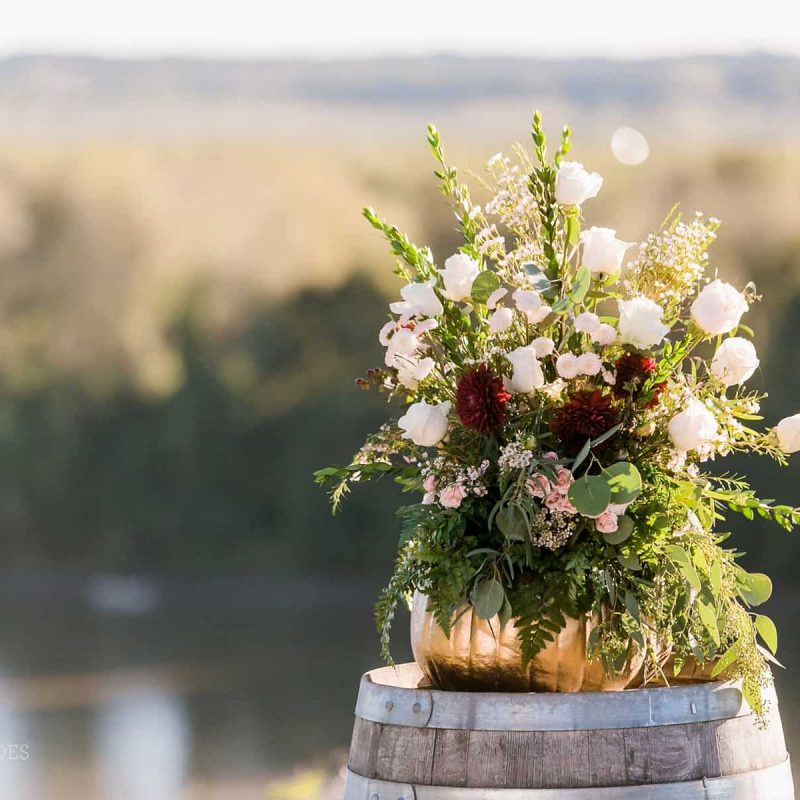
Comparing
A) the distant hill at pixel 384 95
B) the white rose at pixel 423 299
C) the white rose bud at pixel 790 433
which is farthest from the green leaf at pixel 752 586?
the distant hill at pixel 384 95

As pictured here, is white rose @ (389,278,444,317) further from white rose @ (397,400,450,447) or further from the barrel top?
the barrel top

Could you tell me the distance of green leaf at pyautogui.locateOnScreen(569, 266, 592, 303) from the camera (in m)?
0.82

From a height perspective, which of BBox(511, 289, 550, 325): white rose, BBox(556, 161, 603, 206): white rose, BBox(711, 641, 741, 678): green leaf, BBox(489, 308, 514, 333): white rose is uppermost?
BBox(556, 161, 603, 206): white rose

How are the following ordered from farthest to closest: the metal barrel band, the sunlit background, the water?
the sunlit background < the water < the metal barrel band

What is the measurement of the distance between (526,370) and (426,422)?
9 centimetres

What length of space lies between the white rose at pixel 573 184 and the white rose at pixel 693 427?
7.2 inches

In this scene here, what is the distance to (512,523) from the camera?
0.80 metres

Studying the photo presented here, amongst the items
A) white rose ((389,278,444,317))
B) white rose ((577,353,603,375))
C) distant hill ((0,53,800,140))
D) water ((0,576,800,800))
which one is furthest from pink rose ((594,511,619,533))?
distant hill ((0,53,800,140))

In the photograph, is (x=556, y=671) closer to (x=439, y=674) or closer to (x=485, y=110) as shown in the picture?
(x=439, y=674)

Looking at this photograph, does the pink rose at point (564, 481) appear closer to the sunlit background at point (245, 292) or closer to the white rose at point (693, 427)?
the white rose at point (693, 427)

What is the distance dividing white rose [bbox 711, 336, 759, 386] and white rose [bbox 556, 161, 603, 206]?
6.2 inches

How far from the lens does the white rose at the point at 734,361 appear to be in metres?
0.85

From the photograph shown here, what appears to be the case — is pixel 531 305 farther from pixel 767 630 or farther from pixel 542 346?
pixel 767 630

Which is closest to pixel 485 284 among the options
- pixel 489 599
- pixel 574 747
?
pixel 489 599
